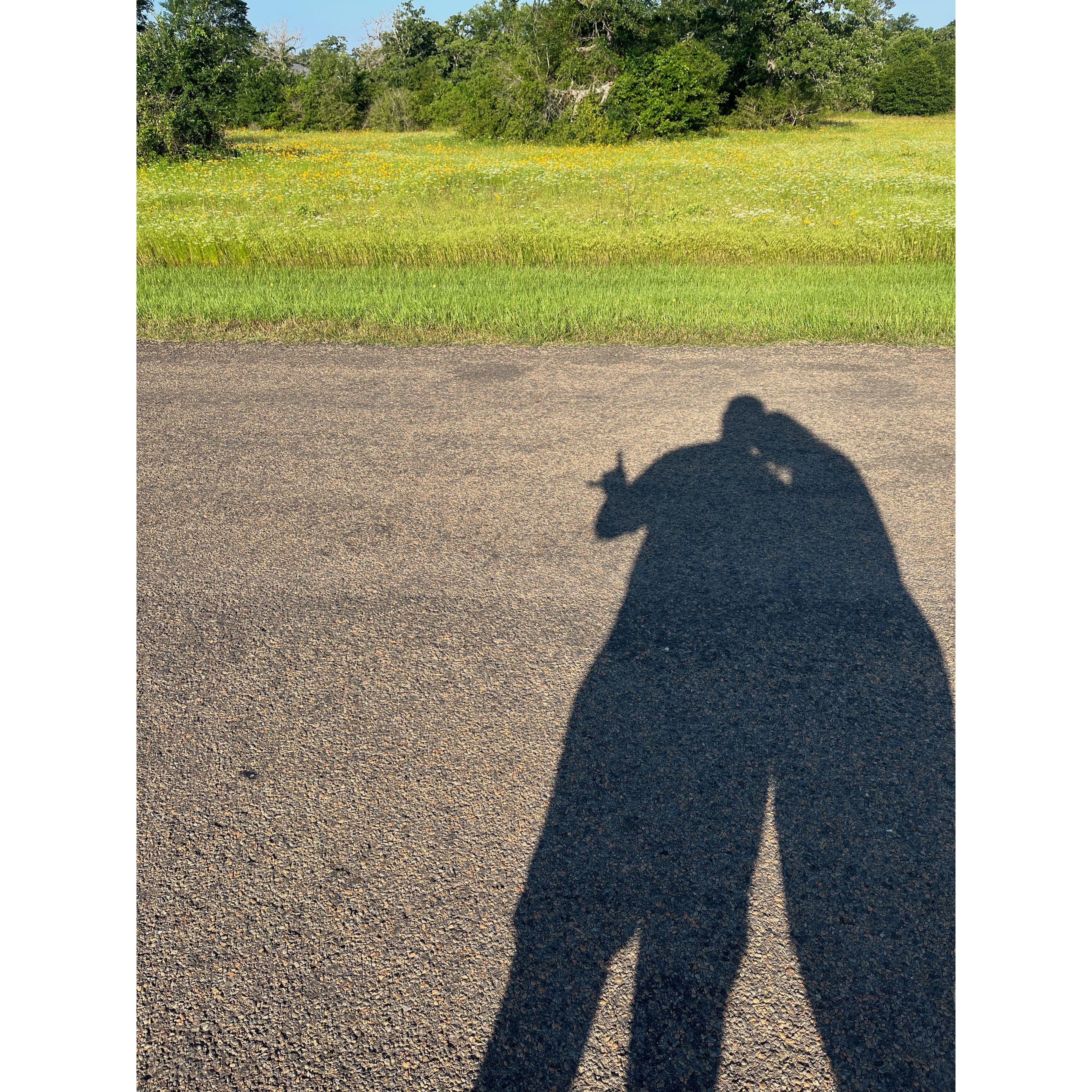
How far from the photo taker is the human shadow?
241 cm

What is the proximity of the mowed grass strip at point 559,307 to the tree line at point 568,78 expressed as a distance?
2374 centimetres

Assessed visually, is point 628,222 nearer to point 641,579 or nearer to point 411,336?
point 411,336

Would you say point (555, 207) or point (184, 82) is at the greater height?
point (184, 82)

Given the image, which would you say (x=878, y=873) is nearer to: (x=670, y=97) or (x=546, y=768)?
(x=546, y=768)

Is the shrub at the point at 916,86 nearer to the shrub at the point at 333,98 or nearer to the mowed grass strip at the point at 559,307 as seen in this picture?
the shrub at the point at 333,98

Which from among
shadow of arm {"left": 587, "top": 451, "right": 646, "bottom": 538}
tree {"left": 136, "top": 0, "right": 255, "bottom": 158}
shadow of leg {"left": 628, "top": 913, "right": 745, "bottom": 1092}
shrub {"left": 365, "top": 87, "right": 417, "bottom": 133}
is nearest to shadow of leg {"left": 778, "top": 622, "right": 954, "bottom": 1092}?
shadow of leg {"left": 628, "top": 913, "right": 745, "bottom": 1092}

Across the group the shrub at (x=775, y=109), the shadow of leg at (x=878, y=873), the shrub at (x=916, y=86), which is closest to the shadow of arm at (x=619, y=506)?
the shadow of leg at (x=878, y=873)

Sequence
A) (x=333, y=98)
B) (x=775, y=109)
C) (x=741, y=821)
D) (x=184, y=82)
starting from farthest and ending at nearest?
(x=333, y=98)
(x=775, y=109)
(x=184, y=82)
(x=741, y=821)

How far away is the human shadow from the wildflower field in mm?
6451

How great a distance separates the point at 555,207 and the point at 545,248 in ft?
23.0

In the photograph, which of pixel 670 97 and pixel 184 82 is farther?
pixel 670 97

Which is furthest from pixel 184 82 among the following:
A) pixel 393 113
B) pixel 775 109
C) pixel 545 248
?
pixel 775 109

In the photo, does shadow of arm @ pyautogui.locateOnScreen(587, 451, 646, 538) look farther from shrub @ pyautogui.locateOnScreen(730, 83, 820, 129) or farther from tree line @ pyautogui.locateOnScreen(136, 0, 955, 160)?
shrub @ pyautogui.locateOnScreen(730, 83, 820, 129)

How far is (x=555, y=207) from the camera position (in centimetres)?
2216
